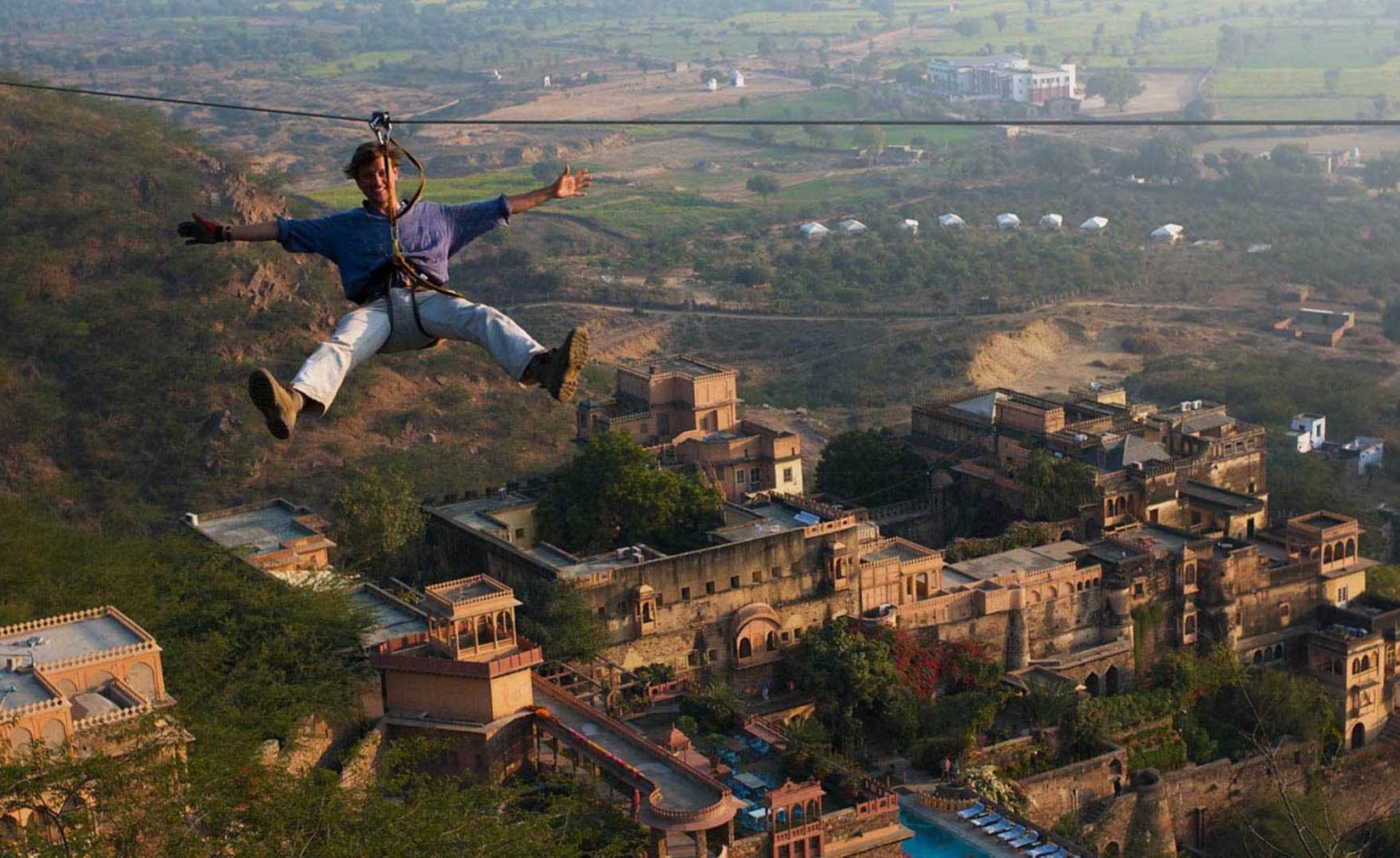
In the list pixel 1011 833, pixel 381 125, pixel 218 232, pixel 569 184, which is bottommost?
pixel 1011 833

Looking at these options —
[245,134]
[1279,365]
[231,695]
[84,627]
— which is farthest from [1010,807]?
[245,134]

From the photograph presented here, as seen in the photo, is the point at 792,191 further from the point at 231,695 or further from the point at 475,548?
the point at 231,695

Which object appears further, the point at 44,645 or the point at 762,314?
the point at 762,314

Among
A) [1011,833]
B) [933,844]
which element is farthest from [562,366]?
[1011,833]

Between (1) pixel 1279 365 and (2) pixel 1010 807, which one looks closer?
(2) pixel 1010 807

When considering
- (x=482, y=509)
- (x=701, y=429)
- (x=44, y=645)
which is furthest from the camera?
(x=701, y=429)

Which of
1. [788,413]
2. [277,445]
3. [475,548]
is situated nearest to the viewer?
[475,548]

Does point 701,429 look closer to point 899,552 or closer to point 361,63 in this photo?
point 899,552

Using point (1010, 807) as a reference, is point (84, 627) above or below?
above

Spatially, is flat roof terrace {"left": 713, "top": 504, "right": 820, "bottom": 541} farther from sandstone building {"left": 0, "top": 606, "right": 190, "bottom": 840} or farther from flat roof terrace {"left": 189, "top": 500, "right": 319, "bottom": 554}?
sandstone building {"left": 0, "top": 606, "right": 190, "bottom": 840}
